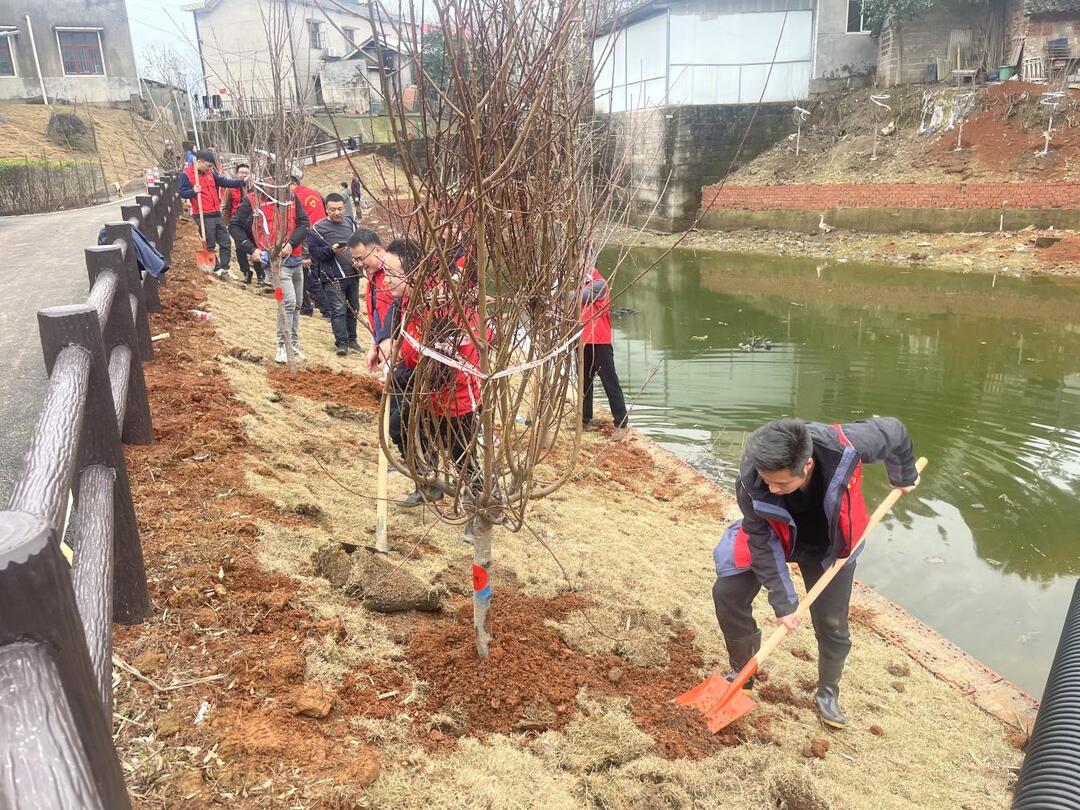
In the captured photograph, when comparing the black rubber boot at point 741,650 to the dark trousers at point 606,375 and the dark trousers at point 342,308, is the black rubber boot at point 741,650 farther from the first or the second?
the dark trousers at point 342,308

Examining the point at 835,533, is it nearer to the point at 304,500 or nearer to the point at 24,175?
the point at 304,500

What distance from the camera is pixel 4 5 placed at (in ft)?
107

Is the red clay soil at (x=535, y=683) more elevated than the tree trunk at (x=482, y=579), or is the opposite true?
the tree trunk at (x=482, y=579)

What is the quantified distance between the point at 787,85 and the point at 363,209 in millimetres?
14851

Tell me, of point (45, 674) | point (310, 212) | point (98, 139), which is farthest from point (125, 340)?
point (98, 139)

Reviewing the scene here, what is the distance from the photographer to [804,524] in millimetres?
3508

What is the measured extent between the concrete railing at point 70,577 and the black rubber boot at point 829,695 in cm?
304

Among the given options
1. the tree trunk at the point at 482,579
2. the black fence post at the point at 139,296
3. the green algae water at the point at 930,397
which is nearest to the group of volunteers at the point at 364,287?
the tree trunk at the point at 482,579

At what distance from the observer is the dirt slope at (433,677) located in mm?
2447

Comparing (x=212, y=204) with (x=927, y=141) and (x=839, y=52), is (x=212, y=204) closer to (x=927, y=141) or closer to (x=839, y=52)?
(x=927, y=141)

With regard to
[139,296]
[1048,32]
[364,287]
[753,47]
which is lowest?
[364,287]

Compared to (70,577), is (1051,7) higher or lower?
higher

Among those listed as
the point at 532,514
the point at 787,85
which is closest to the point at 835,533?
the point at 532,514

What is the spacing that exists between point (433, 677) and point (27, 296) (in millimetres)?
7077
